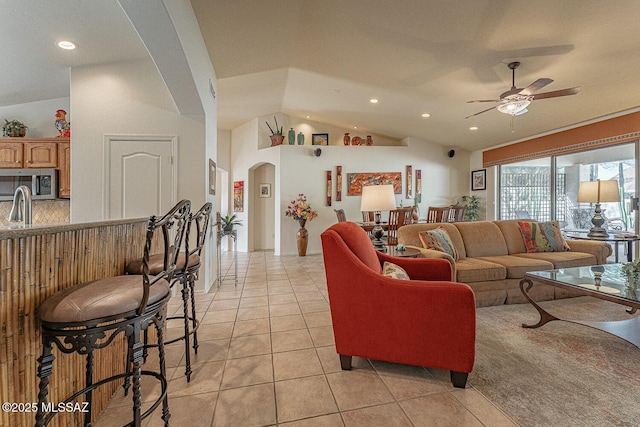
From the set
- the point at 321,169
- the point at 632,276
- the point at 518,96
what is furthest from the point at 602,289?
the point at 321,169

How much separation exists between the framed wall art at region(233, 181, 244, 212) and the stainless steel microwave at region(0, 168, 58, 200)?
3.65m

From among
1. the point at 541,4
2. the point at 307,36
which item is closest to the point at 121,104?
→ the point at 307,36

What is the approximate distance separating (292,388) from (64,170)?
4105mm

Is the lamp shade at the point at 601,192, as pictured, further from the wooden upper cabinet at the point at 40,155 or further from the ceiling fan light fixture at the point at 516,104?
the wooden upper cabinet at the point at 40,155

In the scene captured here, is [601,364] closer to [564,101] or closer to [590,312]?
[590,312]

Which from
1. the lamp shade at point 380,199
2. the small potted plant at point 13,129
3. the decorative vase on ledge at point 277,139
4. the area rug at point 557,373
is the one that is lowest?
the area rug at point 557,373

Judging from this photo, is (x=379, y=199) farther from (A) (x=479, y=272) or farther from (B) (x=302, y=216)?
(B) (x=302, y=216)

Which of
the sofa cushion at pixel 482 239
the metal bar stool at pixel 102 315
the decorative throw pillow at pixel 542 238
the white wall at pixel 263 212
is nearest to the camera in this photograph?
the metal bar stool at pixel 102 315

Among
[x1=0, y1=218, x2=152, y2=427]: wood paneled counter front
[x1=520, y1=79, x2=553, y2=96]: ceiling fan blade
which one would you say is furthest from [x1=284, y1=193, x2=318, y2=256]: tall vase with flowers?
[x1=0, y1=218, x2=152, y2=427]: wood paneled counter front

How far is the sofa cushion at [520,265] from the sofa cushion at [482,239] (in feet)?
0.95

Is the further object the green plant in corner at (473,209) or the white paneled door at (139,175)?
the green plant in corner at (473,209)

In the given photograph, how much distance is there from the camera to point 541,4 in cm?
251

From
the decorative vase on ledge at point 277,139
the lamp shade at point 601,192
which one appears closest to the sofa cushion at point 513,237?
the lamp shade at point 601,192

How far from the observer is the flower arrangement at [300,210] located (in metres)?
6.26
